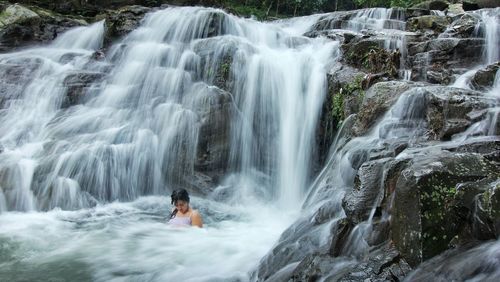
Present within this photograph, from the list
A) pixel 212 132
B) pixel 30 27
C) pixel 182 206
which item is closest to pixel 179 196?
pixel 182 206

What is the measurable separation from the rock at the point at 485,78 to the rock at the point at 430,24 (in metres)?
4.39

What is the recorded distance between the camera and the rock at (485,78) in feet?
28.4

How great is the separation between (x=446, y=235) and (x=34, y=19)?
15556 millimetres

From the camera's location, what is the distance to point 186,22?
14.7 m

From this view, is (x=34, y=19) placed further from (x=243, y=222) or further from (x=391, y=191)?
(x=391, y=191)

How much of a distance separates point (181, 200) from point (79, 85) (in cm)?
567

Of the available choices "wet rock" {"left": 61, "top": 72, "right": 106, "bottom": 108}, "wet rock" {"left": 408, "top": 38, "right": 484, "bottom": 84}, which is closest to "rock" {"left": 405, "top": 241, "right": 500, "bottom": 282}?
"wet rock" {"left": 408, "top": 38, "right": 484, "bottom": 84}

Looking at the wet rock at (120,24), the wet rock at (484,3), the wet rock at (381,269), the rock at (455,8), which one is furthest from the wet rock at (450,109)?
the wet rock at (484,3)

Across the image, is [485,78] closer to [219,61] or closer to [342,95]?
[342,95]

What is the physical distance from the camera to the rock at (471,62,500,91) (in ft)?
28.4

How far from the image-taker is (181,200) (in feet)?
24.9

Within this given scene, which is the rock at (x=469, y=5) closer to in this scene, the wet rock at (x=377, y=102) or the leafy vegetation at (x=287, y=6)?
the wet rock at (x=377, y=102)

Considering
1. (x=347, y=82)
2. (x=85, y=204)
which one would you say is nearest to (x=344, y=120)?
(x=347, y=82)

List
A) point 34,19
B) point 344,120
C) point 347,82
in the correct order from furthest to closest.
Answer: point 34,19 < point 347,82 < point 344,120
